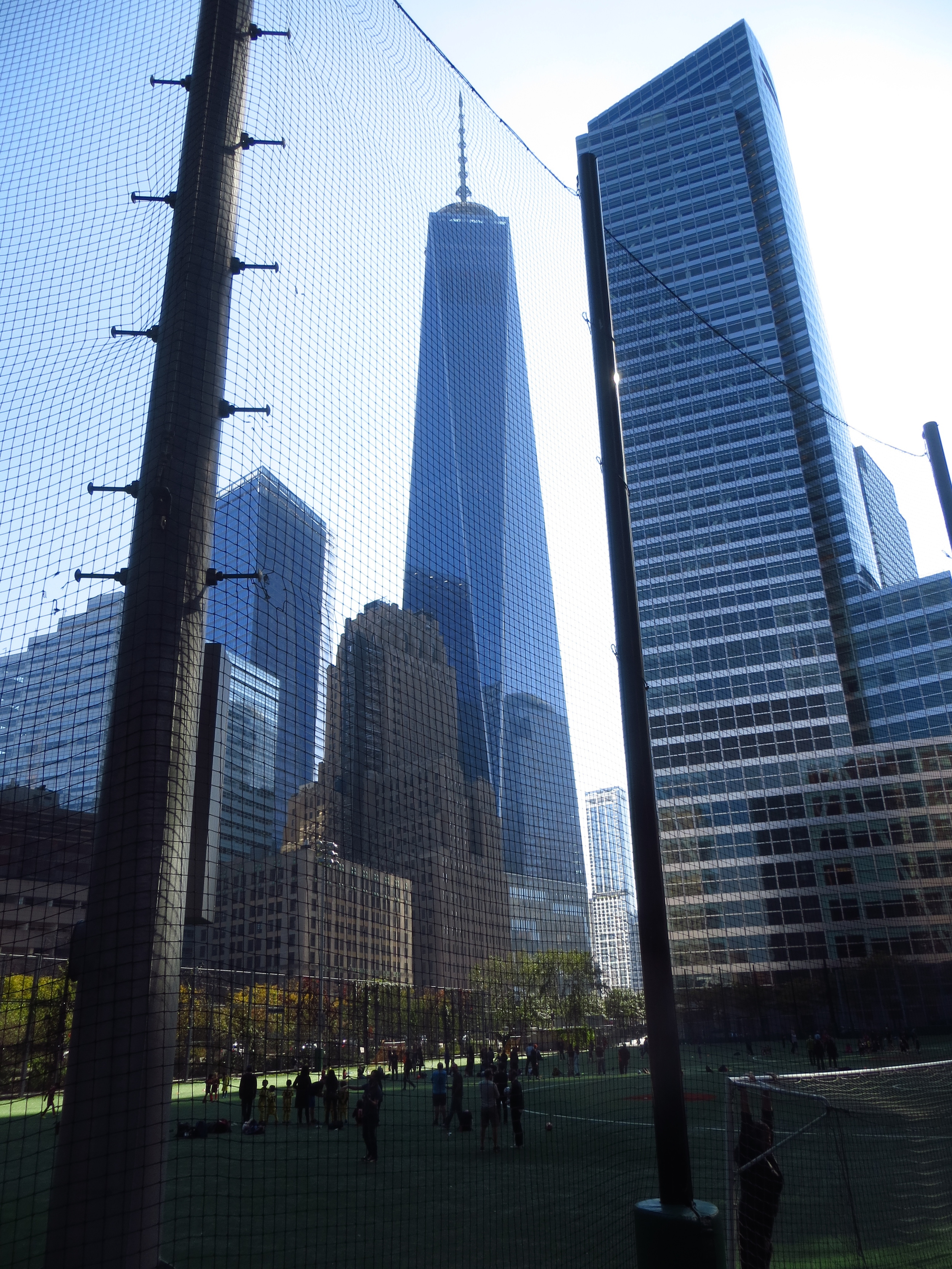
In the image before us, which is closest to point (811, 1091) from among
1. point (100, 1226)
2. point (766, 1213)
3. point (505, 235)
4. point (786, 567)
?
point (766, 1213)

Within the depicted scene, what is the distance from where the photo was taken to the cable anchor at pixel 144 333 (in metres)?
3.88

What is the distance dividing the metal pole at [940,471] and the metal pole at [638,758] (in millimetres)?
5466

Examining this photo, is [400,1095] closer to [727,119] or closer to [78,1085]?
[78,1085]

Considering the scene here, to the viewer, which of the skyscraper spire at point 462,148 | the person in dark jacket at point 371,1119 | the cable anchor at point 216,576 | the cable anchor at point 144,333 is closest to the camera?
the cable anchor at point 216,576

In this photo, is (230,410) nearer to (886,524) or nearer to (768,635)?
(768,635)

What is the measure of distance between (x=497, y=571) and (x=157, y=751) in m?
5.67

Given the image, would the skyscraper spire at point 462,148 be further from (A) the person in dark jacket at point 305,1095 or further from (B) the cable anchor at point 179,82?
(A) the person in dark jacket at point 305,1095

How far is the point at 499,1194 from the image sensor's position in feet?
23.3

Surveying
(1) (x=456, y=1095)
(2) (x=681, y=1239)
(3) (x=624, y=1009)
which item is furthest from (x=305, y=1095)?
(3) (x=624, y=1009)

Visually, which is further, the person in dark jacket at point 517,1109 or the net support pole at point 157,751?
the person in dark jacket at point 517,1109

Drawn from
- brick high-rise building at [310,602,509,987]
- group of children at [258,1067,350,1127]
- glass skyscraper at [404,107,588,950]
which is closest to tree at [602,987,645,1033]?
group of children at [258,1067,350,1127]

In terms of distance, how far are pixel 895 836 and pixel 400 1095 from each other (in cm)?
4158

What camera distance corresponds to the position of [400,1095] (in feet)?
61.5

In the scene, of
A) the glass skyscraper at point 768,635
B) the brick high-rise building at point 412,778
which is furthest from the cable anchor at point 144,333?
the glass skyscraper at point 768,635
